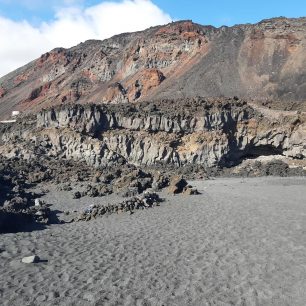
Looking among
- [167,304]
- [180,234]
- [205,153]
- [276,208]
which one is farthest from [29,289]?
[205,153]

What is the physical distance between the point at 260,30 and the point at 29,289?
5849 centimetres

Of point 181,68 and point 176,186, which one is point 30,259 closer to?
point 176,186

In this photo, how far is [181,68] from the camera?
204ft

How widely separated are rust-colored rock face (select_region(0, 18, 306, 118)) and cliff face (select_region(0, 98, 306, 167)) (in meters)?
13.3

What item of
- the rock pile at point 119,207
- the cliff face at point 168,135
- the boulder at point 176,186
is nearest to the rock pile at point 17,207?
the rock pile at point 119,207

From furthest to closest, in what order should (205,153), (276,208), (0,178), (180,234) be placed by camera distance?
(205,153) < (0,178) < (276,208) < (180,234)

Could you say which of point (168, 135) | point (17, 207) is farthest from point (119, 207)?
point (168, 135)

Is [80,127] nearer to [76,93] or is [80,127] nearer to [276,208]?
[276,208]

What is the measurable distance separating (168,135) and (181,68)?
93.4 feet

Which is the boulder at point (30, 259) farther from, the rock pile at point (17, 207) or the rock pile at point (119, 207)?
A: the rock pile at point (119, 207)

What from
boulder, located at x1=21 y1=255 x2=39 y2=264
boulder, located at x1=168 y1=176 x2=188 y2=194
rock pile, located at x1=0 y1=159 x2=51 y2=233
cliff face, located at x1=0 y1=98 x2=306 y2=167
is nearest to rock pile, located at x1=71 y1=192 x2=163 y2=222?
rock pile, located at x1=0 y1=159 x2=51 y2=233

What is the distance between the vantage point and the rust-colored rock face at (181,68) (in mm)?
53188

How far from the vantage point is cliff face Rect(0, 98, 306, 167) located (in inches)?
1380

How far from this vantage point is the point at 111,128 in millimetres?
37062
